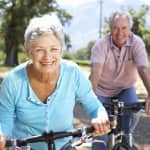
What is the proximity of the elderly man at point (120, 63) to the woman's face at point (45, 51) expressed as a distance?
1619 millimetres

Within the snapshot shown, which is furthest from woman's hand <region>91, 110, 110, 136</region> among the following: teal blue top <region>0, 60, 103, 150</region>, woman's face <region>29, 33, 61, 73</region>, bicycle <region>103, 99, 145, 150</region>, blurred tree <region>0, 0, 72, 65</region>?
blurred tree <region>0, 0, 72, 65</region>

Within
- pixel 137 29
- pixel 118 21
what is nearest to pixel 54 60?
pixel 118 21

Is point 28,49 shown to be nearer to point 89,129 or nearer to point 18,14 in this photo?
point 89,129

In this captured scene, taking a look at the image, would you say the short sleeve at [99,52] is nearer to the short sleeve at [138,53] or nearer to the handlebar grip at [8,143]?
the short sleeve at [138,53]

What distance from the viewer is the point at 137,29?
48000 mm

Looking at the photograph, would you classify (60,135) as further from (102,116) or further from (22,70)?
(22,70)

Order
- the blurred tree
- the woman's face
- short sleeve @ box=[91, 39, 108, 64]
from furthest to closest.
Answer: the blurred tree
short sleeve @ box=[91, 39, 108, 64]
the woman's face

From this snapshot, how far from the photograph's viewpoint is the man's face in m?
4.42

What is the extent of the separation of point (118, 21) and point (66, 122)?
158 cm

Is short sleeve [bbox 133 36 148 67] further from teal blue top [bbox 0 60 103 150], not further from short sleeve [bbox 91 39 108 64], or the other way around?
teal blue top [bbox 0 60 103 150]

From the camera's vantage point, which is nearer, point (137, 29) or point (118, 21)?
point (118, 21)

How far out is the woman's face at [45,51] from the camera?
9.36 feet

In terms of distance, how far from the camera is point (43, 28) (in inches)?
112

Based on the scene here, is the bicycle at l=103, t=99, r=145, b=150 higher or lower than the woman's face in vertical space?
lower
